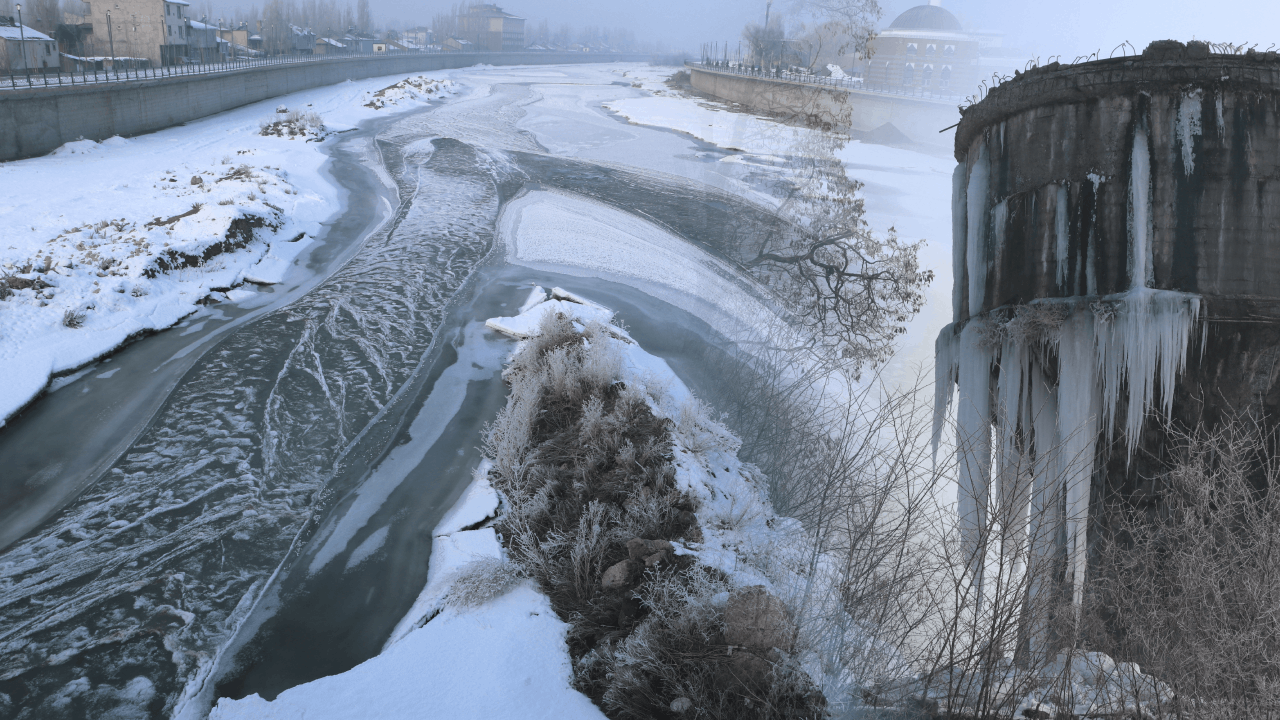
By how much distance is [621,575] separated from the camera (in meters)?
8.66

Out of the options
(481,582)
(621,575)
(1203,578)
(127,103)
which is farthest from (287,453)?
(127,103)

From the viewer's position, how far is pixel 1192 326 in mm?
7008

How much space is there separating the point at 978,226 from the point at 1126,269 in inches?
68.0

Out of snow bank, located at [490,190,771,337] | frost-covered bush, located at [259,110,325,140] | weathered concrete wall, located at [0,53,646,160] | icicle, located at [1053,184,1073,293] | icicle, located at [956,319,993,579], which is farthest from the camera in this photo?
frost-covered bush, located at [259,110,325,140]

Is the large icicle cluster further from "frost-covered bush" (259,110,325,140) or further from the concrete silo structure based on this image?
"frost-covered bush" (259,110,325,140)

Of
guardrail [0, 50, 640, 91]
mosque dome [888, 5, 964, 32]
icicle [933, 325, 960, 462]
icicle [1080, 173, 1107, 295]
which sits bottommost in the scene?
icicle [933, 325, 960, 462]

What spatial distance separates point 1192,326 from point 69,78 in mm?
38150

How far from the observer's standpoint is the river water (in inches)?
304

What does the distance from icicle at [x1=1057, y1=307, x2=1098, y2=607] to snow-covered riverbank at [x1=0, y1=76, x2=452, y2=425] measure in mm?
13175

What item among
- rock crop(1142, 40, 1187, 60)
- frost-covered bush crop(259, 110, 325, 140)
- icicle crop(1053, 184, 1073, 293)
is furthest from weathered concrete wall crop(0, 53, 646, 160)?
rock crop(1142, 40, 1187, 60)

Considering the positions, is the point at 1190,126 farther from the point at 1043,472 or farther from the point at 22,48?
the point at 22,48

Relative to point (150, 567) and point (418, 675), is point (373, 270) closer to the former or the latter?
point (150, 567)

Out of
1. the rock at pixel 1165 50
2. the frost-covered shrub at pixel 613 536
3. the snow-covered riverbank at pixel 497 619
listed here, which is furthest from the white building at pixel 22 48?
the rock at pixel 1165 50

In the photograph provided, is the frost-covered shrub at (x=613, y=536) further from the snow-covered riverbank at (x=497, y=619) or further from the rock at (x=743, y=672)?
the snow-covered riverbank at (x=497, y=619)
